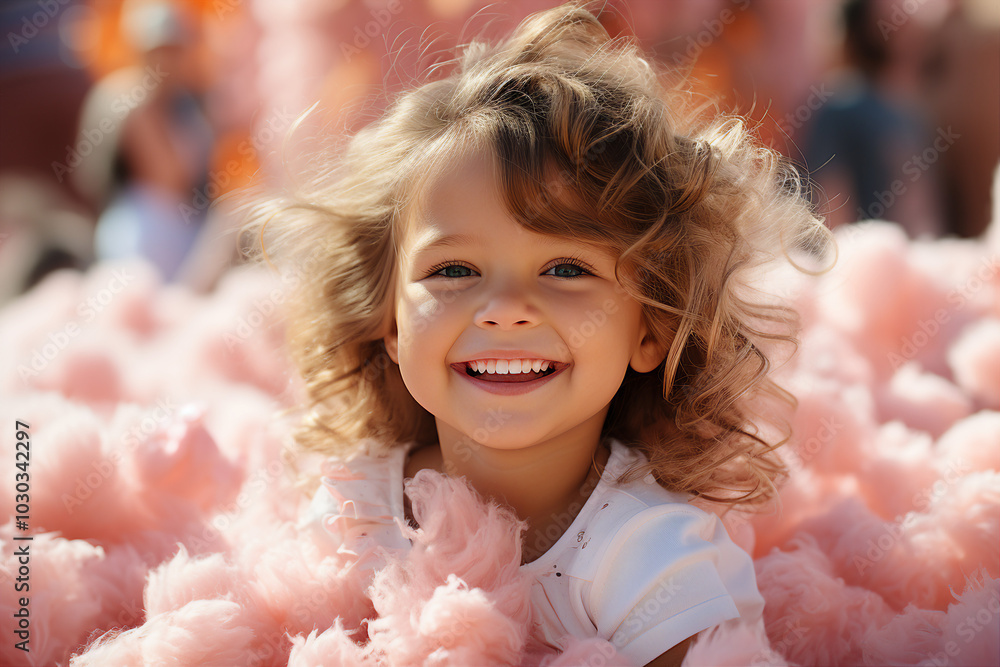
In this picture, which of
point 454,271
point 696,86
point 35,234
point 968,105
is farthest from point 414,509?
point 968,105

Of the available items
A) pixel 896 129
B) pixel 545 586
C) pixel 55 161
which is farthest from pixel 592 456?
pixel 55 161

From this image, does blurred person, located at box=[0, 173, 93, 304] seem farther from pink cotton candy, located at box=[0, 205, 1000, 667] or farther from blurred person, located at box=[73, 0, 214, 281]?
pink cotton candy, located at box=[0, 205, 1000, 667]

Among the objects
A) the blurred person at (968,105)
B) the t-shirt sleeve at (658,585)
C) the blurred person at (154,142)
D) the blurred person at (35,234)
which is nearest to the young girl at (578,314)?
the t-shirt sleeve at (658,585)

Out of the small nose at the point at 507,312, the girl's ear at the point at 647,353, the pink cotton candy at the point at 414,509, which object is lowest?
the pink cotton candy at the point at 414,509

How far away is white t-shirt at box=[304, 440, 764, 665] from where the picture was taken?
2.83ft

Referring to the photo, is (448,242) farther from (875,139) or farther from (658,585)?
(875,139)

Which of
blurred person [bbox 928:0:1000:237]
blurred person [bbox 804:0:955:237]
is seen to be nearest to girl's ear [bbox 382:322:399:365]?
blurred person [bbox 804:0:955:237]

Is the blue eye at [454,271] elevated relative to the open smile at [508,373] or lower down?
elevated

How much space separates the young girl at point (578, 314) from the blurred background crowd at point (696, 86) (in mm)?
1247

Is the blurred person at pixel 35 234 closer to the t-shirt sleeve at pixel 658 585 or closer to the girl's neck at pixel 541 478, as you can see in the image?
the girl's neck at pixel 541 478

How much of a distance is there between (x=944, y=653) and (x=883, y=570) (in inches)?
8.4

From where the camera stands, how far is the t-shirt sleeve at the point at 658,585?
2.80 ft

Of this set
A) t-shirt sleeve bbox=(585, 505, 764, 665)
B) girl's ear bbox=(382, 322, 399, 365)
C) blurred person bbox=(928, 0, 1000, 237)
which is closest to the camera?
t-shirt sleeve bbox=(585, 505, 764, 665)

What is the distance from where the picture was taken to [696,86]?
2.34 metres
